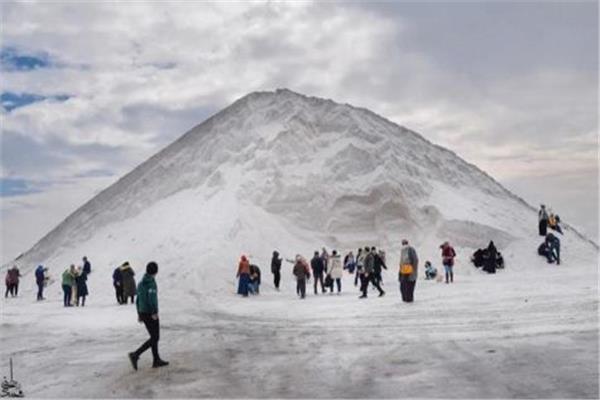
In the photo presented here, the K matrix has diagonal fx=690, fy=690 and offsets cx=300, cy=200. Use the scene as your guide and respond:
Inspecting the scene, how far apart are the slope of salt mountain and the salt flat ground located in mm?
59

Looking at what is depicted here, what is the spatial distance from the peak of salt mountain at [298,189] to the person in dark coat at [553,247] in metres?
3.27

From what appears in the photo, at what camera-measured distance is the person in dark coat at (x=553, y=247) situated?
1383 inches

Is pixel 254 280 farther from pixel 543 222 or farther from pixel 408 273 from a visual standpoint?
pixel 543 222

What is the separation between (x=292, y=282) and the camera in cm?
3203

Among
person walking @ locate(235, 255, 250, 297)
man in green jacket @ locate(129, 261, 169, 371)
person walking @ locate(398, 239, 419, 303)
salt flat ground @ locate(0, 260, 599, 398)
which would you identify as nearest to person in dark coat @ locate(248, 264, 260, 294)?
person walking @ locate(235, 255, 250, 297)

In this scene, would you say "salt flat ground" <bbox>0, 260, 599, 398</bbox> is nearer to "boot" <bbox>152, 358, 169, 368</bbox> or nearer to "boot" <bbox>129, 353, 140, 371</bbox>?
"boot" <bbox>129, 353, 140, 371</bbox>

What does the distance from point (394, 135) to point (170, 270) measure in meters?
20.9

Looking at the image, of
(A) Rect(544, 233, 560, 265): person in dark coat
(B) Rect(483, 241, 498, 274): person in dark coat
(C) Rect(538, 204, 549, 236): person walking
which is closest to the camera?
(B) Rect(483, 241, 498, 274): person in dark coat

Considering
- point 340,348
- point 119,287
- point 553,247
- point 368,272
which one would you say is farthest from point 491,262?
point 340,348

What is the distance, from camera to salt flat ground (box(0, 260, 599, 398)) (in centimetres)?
943

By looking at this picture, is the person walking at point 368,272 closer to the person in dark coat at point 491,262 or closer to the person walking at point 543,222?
the person in dark coat at point 491,262

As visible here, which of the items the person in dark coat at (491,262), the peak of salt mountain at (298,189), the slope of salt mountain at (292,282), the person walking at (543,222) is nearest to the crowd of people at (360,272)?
the slope of salt mountain at (292,282)

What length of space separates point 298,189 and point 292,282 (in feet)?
31.0

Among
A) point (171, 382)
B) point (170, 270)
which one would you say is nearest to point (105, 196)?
point (170, 270)
